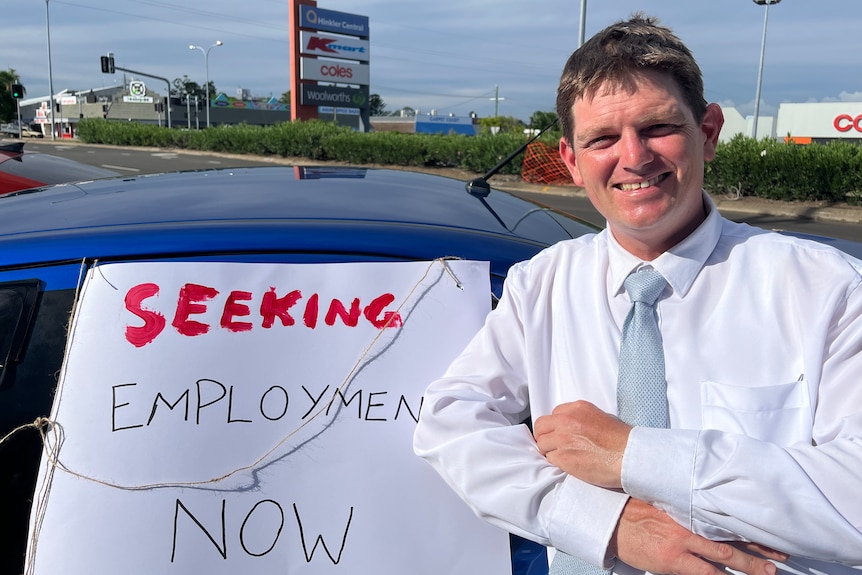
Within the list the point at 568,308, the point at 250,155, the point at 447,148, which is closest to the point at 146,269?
the point at 568,308

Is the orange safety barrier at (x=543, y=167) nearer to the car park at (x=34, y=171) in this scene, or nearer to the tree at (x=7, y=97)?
the car park at (x=34, y=171)

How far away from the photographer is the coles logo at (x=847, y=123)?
40.8m

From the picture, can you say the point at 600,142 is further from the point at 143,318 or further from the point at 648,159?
the point at 143,318

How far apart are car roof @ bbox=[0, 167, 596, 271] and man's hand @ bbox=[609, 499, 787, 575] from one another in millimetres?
669

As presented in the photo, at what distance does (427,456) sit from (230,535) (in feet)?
1.35

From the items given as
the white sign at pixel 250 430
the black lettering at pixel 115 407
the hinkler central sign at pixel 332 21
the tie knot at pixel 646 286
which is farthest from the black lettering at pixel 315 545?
the hinkler central sign at pixel 332 21

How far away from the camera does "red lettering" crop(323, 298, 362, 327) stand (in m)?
1.58

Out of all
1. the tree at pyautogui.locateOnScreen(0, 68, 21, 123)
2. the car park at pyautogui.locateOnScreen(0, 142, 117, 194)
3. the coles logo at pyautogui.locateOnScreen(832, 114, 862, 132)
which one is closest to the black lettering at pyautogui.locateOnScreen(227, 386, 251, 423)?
the car park at pyautogui.locateOnScreen(0, 142, 117, 194)

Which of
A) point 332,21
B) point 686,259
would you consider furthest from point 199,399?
Result: point 332,21

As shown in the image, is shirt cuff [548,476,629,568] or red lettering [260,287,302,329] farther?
red lettering [260,287,302,329]

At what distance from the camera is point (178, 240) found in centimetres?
161

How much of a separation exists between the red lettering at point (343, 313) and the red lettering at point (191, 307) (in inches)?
9.7

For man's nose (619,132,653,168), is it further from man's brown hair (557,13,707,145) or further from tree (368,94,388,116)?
tree (368,94,388,116)

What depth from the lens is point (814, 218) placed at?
1359 cm
